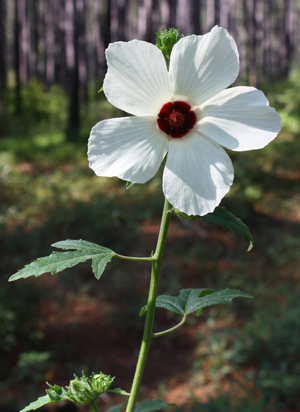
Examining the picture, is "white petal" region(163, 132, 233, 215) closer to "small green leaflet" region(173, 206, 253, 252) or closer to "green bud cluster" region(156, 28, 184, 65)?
"small green leaflet" region(173, 206, 253, 252)

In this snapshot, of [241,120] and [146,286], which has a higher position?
[241,120]

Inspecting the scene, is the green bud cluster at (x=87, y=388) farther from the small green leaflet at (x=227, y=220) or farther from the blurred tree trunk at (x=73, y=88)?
the blurred tree trunk at (x=73, y=88)

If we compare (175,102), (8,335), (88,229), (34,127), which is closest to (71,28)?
(34,127)

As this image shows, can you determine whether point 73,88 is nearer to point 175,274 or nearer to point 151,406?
point 175,274

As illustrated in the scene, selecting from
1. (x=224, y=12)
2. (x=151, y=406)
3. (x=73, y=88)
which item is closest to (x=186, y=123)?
(x=151, y=406)

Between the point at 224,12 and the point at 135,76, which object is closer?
the point at 135,76

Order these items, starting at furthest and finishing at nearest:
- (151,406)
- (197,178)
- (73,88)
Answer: (73,88)
(151,406)
(197,178)

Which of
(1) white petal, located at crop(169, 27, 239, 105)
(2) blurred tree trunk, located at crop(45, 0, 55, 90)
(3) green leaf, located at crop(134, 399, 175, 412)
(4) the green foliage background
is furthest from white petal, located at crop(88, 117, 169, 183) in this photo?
(2) blurred tree trunk, located at crop(45, 0, 55, 90)

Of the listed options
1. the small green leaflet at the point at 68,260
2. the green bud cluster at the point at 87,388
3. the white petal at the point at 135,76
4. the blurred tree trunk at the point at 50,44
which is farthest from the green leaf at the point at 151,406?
the blurred tree trunk at the point at 50,44

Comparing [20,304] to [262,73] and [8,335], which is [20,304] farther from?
[262,73]
